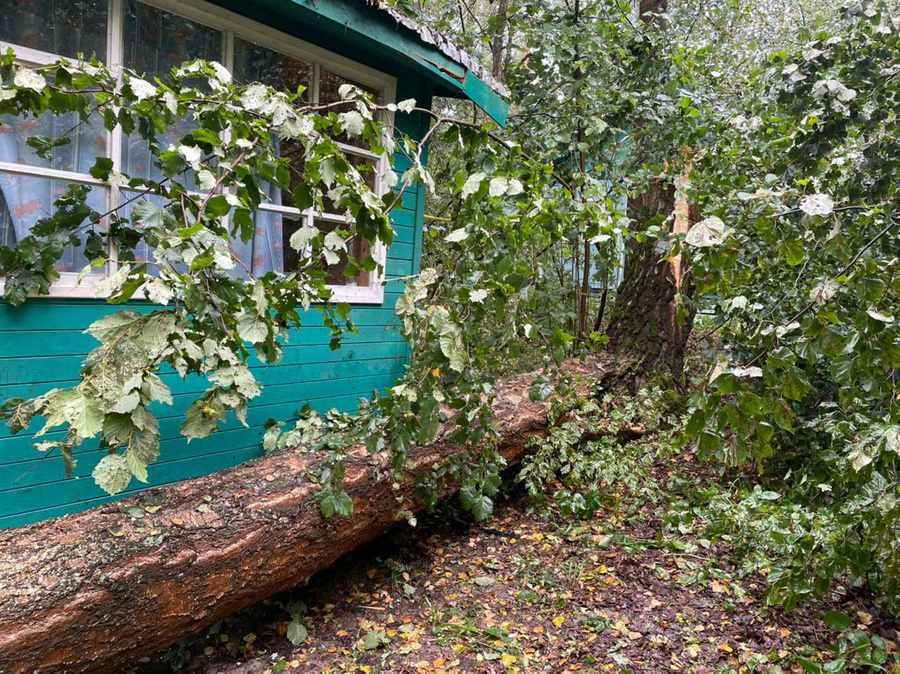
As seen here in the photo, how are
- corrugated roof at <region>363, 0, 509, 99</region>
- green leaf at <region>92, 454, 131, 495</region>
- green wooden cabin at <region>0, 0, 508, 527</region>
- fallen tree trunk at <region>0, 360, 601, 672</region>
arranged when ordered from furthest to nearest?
corrugated roof at <region>363, 0, 509, 99</region>, green wooden cabin at <region>0, 0, 508, 527</region>, fallen tree trunk at <region>0, 360, 601, 672</region>, green leaf at <region>92, 454, 131, 495</region>

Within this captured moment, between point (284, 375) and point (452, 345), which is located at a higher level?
point (452, 345)

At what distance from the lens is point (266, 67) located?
3783 mm

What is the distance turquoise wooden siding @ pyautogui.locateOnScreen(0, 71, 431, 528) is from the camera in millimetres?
2912

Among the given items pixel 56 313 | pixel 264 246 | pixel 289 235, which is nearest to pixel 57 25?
pixel 56 313

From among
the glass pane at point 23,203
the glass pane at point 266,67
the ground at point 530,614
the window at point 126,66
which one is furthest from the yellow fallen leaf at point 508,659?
the glass pane at point 266,67

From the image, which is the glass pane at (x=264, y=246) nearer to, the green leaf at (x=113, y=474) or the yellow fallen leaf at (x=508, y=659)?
the green leaf at (x=113, y=474)

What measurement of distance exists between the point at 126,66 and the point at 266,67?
0.86m

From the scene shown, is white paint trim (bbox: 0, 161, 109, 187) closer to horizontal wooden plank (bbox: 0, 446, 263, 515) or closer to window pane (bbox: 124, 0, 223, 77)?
window pane (bbox: 124, 0, 223, 77)

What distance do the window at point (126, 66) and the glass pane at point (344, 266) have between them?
0.17 m

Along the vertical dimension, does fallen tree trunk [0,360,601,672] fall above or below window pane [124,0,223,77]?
below

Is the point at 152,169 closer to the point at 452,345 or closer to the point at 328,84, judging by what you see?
the point at 328,84

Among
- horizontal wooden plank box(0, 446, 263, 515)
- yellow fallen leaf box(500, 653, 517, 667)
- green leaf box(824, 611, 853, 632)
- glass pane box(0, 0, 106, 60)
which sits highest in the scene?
glass pane box(0, 0, 106, 60)

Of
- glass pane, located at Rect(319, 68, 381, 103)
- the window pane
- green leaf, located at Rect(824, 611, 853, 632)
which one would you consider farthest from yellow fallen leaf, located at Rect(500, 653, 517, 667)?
glass pane, located at Rect(319, 68, 381, 103)

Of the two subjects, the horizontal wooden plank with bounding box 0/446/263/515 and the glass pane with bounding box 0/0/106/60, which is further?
the horizontal wooden plank with bounding box 0/446/263/515
